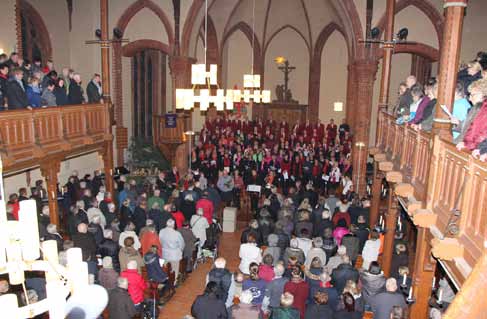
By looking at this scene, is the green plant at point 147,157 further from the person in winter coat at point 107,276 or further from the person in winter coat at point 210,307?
the person in winter coat at point 210,307

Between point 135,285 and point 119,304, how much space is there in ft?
2.32

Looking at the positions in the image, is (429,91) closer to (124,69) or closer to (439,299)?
(439,299)

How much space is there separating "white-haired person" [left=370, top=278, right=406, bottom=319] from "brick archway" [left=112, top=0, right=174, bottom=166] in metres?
14.2

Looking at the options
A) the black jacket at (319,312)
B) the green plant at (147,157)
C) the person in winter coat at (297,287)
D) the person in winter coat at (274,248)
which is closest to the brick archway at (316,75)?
the green plant at (147,157)

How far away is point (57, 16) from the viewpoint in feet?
57.2

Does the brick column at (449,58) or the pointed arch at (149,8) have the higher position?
the pointed arch at (149,8)

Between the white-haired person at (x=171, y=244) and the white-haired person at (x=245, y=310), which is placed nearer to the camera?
the white-haired person at (x=245, y=310)

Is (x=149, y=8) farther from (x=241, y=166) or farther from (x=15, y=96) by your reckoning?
(x=15, y=96)

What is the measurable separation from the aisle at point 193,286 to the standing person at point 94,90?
19.3 feet

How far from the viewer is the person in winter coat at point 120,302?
21.8 ft

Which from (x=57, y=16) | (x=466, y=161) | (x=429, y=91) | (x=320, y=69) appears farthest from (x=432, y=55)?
(x=57, y=16)

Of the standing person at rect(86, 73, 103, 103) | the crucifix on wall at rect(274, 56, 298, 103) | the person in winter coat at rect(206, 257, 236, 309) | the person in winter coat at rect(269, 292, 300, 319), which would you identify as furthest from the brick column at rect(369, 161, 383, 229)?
the crucifix on wall at rect(274, 56, 298, 103)

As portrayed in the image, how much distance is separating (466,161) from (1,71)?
8624 mm

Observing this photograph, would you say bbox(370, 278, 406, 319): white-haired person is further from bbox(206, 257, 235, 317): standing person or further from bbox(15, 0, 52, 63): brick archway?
bbox(15, 0, 52, 63): brick archway
